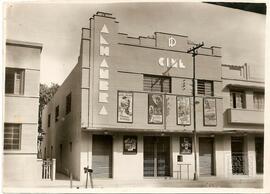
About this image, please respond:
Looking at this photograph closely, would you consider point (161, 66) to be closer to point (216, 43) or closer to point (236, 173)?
point (216, 43)

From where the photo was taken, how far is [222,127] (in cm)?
1941

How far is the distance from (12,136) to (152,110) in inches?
280

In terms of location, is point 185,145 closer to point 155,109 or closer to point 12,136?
point 155,109

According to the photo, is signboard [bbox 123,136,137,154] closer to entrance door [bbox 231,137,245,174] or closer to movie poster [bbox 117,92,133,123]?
movie poster [bbox 117,92,133,123]

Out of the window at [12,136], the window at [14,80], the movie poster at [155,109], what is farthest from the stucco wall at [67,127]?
the window at [12,136]

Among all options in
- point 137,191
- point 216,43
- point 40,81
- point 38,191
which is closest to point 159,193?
point 137,191

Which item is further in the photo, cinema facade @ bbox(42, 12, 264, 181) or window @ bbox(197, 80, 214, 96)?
window @ bbox(197, 80, 214, 96)

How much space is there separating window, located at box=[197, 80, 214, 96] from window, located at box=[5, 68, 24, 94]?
28.7 ft

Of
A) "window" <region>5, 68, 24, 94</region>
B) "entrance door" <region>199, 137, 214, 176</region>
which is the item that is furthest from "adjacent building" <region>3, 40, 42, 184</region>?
"entrance door" <region>199, 137, 214, 176</region>

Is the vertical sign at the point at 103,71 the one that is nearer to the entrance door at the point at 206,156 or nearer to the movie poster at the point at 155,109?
the movie poster at the point at 155,109

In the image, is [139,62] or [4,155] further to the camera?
[139,62]

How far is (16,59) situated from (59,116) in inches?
301

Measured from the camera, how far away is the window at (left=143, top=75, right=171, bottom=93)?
18.7 m

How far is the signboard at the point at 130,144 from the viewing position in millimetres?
Result: 18281
